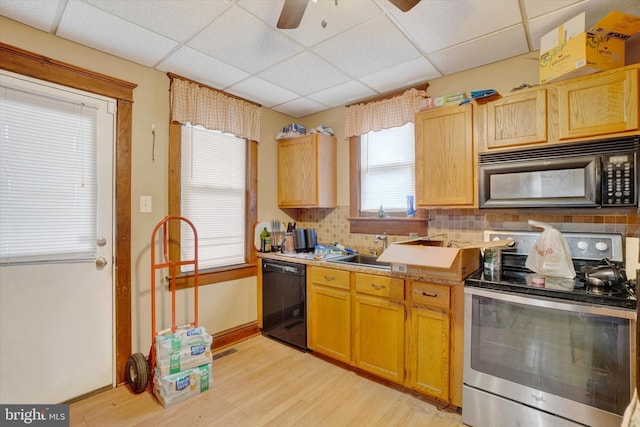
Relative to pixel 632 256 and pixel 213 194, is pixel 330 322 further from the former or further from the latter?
pixel 632 256

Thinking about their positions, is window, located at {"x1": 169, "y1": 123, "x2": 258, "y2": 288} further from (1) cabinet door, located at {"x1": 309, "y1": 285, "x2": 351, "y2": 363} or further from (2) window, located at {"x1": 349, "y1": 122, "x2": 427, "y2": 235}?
(2) window, located at {"x1": 349, "y1": 122, "x2": 427, "y2": 235}

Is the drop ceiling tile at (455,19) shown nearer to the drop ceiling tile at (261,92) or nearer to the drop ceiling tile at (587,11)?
the drop ceiling tile at (587,11)

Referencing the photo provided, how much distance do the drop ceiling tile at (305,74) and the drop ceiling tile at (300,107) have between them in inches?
11.6

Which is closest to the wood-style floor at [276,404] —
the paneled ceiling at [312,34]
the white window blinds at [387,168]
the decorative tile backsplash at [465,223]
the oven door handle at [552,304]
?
the oven door handle at [552,304]

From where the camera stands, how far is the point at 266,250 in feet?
10.5

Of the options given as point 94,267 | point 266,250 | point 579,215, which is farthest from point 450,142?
point 94,267

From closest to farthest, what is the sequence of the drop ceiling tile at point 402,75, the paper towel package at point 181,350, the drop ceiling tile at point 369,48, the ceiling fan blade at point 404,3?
the ceiling fan blade at point 404,3 < the drop ceiling tile at point 369,48 < the paper towel package at point 181,350 < the drop ceiling tile at point 402,75

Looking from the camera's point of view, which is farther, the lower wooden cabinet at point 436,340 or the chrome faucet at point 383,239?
the chrome faucet at point 383,239

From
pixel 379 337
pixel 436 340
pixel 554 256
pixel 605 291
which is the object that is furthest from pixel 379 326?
pixel 605 291

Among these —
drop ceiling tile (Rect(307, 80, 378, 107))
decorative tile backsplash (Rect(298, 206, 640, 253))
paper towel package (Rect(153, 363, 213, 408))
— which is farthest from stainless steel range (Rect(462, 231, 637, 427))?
drop ceiling tile (Rect(307, 80, 378, 107))

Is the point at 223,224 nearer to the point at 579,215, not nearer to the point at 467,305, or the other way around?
the point at 467,305

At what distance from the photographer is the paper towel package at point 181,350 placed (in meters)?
2.07

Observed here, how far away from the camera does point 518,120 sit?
1.92 metres

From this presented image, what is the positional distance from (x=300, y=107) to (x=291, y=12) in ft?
6.35
